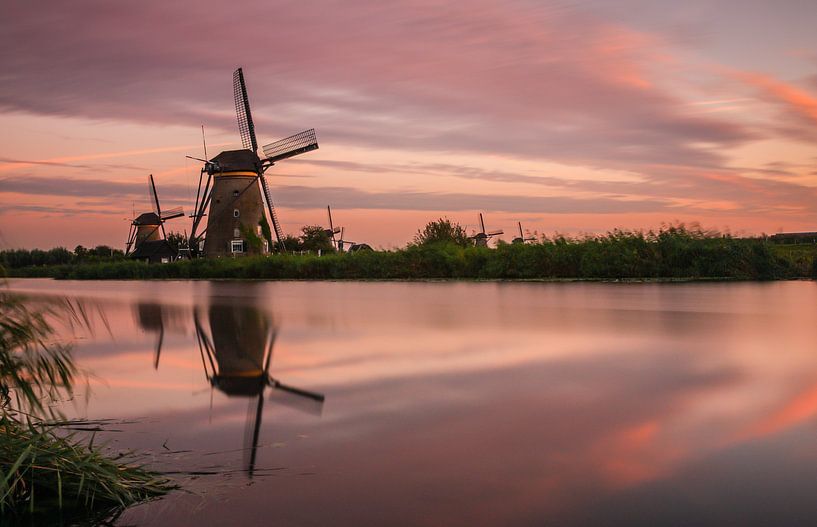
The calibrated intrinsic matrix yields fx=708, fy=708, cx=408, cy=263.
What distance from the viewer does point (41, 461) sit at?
127 inches

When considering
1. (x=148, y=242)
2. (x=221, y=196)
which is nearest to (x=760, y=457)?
(x=221, y=196)

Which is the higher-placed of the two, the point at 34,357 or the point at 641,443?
the point at 34,357

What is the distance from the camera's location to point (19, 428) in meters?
3.42

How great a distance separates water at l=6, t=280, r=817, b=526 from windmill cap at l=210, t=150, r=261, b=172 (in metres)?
39.4

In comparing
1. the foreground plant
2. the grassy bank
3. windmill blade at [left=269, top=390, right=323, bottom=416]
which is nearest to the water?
windmill blade at [left=269, top=390, right=323, bottom=416]

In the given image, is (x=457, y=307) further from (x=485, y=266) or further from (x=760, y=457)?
(x=485, y=266)

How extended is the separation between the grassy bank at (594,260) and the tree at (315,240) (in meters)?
21.0

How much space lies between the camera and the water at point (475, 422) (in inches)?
125

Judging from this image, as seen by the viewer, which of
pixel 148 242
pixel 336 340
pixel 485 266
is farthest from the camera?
pixel 148 242

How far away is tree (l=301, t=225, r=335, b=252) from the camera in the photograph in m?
60.2

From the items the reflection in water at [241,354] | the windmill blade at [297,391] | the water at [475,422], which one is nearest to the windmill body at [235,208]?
the reflection in water at [241,354]

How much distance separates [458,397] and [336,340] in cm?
463

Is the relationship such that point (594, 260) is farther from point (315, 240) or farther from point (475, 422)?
point (315, 240)

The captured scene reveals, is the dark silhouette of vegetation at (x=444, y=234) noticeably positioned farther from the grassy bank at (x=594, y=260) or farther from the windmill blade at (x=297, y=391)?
the windmill blade at (x=297, y=391)
